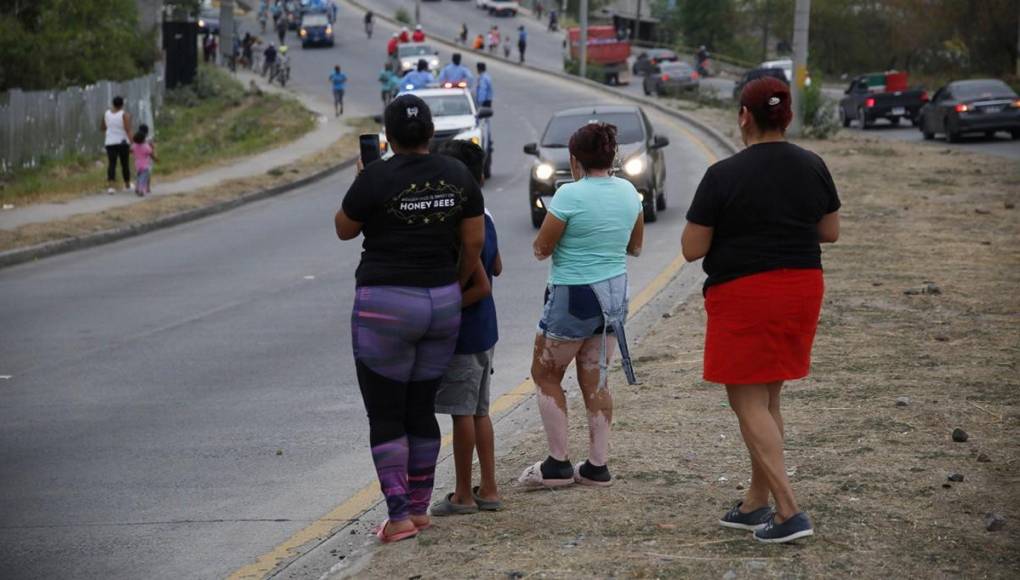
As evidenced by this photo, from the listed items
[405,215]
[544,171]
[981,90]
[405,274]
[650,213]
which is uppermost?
[405,215]

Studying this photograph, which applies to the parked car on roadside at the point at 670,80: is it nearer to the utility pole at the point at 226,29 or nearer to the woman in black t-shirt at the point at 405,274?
the utility pole at the point at 226,29

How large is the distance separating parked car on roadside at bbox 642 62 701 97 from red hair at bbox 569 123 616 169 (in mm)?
52864

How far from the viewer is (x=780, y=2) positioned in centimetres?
9156

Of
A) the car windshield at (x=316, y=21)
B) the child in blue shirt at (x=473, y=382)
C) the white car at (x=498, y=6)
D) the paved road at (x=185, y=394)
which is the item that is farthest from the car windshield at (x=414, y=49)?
the child in blue shirt at (x=473, y=382)

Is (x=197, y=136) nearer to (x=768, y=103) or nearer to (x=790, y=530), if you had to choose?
(x=768, y=103)

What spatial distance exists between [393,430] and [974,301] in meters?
7.47

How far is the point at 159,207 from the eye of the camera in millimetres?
25047

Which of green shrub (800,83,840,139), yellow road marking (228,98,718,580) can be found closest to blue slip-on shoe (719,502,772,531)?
yellow road marking (228,98,718,580)

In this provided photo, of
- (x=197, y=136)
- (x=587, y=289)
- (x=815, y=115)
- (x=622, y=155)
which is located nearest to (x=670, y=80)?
(x=197, y=136)

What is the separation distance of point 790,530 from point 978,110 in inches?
1268

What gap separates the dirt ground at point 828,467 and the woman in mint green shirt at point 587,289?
32 cm

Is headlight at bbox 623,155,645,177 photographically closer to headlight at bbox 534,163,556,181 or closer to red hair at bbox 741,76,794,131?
headlight at bbox 534,163,556,181

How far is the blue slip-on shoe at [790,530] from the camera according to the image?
5672 millimetres

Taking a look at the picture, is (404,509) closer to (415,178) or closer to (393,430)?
(393,430)
